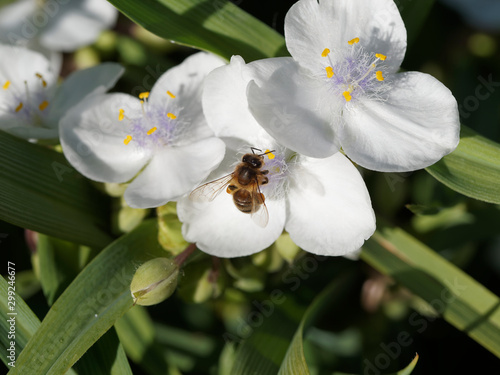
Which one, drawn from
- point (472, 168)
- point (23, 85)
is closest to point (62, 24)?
point (23, 85)

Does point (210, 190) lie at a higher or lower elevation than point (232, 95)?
lower

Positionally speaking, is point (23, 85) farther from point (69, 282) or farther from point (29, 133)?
point (69, 282)

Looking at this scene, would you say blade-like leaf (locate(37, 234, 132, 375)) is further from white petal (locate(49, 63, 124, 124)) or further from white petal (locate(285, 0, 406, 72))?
white petal (locate(285, 0, 406, 72))

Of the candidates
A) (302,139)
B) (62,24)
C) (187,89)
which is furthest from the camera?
(62,24)

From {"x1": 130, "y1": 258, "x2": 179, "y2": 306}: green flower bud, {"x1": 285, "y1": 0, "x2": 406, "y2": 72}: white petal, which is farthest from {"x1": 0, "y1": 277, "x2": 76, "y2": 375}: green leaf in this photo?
{"x1": 285, "y1": 0, "x2": 406, "y2": 72}: white petal

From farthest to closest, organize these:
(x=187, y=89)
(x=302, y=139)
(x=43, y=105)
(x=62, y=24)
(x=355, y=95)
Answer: (x=62, y=24)
(x=43, y=105)
(x=187, y=89)
(x=355, y=95)
(x=302, y=139)

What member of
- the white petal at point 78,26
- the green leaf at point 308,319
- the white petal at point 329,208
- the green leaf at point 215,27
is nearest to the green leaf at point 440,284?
the green leaf at point 308,319

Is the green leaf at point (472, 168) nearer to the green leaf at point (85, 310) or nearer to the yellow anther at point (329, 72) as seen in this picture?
the yellow anther at point (329, 72)
